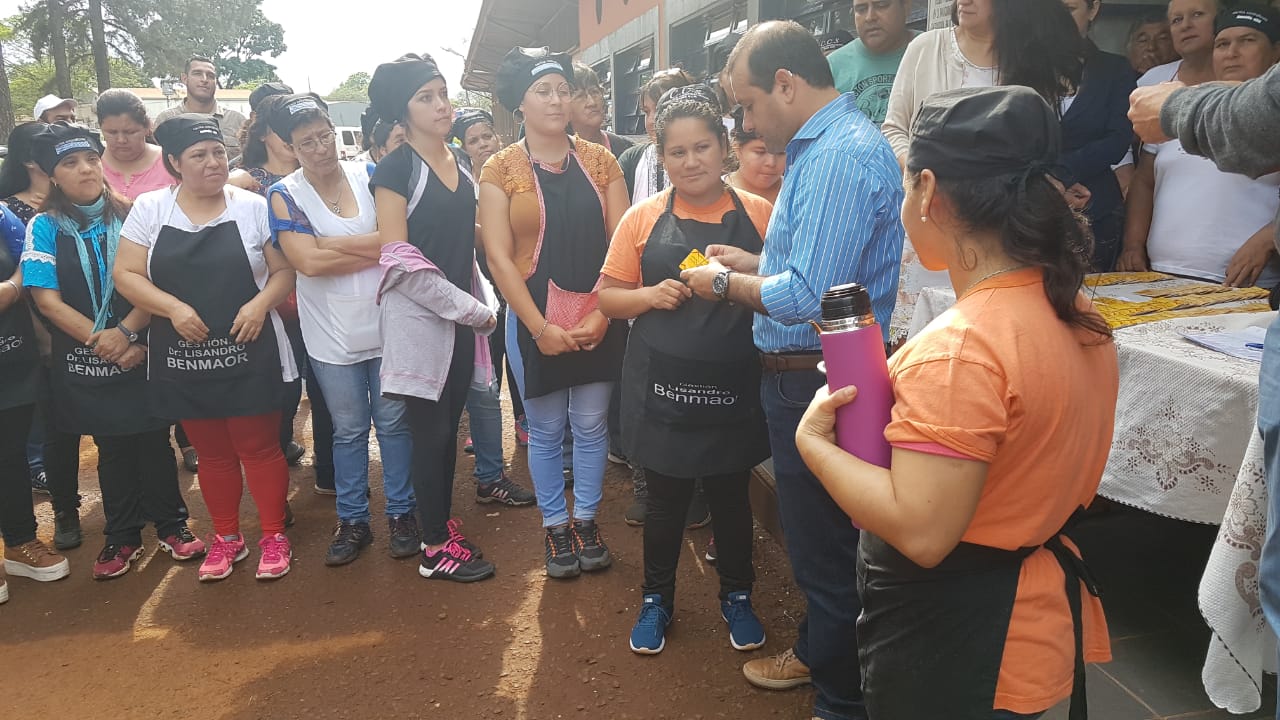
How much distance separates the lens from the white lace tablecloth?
1628 millimetres

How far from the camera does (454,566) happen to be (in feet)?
11.8

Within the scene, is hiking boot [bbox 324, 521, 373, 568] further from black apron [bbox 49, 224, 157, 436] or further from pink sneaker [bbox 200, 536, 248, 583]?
black apron [bbox 49, 224, 157, 436]

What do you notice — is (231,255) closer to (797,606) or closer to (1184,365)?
(797,606)

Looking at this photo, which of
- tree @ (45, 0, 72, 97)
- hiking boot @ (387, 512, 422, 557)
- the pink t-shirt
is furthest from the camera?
tree @ (45, 0, 72, 97)

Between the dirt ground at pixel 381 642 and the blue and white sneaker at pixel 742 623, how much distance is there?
42mm

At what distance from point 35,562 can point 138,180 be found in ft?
7.11

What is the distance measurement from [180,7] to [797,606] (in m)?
33.2

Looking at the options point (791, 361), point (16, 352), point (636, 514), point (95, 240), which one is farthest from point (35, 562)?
point (791, 361)

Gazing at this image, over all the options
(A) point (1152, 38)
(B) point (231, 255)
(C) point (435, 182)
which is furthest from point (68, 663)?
(A) point (1152, 38)

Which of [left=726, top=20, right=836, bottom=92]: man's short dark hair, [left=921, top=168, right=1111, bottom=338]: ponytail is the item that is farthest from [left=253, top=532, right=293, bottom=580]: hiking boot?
[left=921, top=168, right=1111, bottom=338]: ponytail

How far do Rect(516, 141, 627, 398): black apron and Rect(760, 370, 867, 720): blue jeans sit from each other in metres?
1.22

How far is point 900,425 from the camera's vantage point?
123 cm

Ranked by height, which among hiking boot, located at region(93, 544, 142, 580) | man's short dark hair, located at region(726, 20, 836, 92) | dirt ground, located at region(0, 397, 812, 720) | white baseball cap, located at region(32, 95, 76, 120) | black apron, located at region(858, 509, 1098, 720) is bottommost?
dirt ground, located at region(0, 397, 812, 720)

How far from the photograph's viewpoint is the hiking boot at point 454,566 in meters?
3.58
